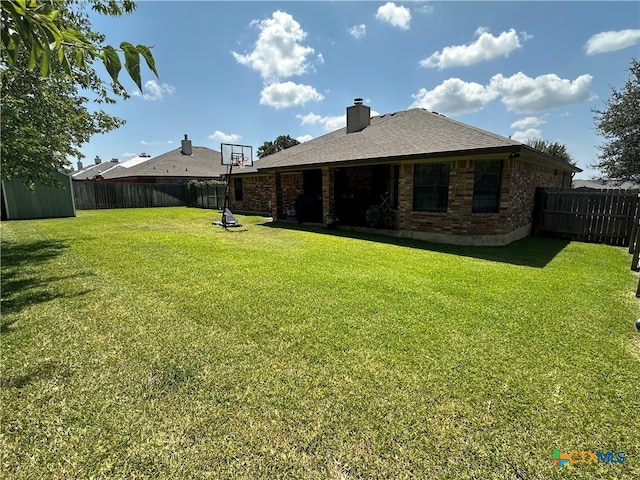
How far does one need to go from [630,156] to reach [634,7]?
34.2 feet

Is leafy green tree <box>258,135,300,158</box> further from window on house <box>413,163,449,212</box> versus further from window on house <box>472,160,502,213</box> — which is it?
window on house <box>472,160,502,213</box>

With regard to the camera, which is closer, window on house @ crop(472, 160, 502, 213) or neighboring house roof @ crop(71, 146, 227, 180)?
window on house @ crop(472, 160, 502, 213)

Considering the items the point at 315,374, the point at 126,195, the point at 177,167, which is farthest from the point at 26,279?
the point at 177,167

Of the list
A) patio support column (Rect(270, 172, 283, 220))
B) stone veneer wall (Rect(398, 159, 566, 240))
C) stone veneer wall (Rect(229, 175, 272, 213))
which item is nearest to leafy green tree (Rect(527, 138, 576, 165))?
stone veneer wall (Rect(398, 159, 566, 240))

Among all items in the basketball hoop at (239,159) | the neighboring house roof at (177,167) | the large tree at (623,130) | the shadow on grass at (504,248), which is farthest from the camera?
the neighboring house roof at (177,167)

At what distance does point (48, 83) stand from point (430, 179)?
31.9 ft

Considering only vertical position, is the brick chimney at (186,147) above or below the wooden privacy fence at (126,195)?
above

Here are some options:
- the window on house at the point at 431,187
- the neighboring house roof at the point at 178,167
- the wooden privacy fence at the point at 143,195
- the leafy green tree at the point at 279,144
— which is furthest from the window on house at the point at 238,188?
the leafy green tree at the point at 279,144

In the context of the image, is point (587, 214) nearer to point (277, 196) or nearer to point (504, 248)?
point (504, 248)

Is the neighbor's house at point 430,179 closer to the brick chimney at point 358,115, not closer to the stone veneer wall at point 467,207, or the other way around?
the stone veneer wall at point 467,207

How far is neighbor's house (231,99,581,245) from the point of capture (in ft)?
28.5

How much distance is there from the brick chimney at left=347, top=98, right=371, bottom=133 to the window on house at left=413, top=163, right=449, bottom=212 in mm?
6152

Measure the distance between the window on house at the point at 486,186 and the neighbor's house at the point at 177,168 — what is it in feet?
69.4

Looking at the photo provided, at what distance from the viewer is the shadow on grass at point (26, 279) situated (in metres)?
4.33
